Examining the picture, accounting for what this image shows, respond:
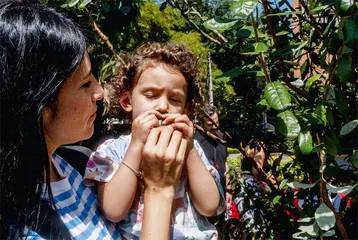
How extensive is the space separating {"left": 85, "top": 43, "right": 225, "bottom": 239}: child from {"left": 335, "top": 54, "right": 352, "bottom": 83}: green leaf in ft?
1.78

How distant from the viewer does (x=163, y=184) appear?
143 centimetres

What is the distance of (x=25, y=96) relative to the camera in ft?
3.91

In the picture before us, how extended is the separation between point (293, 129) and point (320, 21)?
0.88 m

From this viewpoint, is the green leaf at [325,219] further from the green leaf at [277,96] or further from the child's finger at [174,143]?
the child's finger at [174,143]

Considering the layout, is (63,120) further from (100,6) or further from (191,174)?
(100,6)

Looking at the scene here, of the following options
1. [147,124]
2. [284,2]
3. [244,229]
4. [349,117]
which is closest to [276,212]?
[244,229]

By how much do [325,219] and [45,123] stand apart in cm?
106

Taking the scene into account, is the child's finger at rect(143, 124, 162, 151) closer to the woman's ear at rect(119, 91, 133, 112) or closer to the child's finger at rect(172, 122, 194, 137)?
the child's finger at rect(172, 122, 194, 137)

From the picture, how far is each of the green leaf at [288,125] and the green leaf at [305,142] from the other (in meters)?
0.08

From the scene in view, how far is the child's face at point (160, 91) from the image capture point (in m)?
1.87

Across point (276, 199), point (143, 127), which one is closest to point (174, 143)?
point (143, 127)

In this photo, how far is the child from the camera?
5.09 feet

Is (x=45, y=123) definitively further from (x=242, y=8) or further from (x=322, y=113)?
(x=322, y=113)

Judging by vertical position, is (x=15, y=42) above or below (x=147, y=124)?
above
